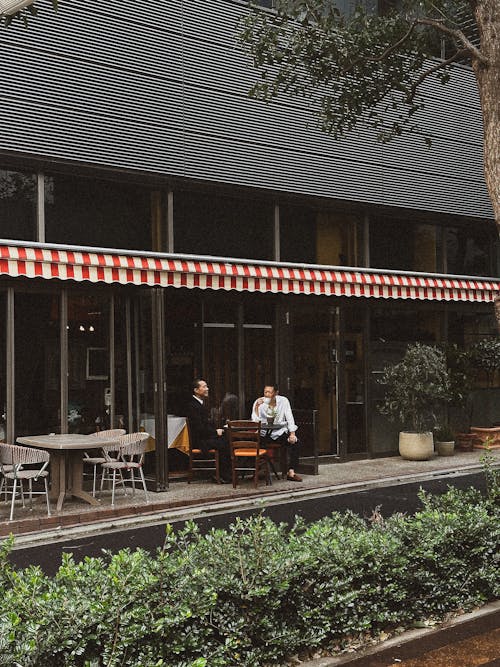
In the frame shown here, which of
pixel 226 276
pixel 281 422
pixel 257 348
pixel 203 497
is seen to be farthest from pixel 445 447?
pixel 203 497

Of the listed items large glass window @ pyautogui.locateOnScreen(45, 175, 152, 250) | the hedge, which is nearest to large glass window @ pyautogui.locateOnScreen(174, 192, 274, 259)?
large glass window @ pyautogui.locateOnScreen(45, 175, 152, 250)

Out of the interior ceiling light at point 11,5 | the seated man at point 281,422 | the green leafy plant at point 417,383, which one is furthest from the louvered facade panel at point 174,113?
the interior ceiling light at point 11,5

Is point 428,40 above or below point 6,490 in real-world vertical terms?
above

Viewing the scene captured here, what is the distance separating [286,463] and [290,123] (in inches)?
259

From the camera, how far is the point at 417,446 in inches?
614

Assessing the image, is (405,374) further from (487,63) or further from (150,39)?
(487,63)

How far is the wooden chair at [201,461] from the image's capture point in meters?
12.7

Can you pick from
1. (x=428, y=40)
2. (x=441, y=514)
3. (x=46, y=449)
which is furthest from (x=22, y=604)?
(x=428, y=40)

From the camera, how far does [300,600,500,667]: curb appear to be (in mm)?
4527

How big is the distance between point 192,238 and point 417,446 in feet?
18.0

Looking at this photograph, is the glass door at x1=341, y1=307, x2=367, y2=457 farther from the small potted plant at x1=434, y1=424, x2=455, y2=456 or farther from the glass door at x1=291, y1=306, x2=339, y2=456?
the small potted plant at x1=434, y1=424, x2=455, y2=456

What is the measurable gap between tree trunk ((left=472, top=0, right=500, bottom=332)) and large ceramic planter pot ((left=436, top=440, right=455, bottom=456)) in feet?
31.8

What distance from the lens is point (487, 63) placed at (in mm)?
7043

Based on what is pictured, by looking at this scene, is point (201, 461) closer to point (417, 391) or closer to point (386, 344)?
point (417, 391)
